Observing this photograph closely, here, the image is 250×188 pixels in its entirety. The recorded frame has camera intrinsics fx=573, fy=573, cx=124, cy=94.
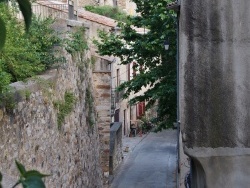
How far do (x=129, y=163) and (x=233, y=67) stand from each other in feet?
67.0

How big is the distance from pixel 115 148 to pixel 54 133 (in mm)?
11718

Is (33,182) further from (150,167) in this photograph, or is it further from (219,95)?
(150,167)

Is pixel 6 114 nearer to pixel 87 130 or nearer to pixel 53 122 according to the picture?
pixel 53 122

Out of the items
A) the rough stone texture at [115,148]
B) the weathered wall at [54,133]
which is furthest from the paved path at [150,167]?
the weathered wall at [54,133]

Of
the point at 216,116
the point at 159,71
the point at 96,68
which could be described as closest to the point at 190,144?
the point at 216,116

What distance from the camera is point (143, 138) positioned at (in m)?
33.2

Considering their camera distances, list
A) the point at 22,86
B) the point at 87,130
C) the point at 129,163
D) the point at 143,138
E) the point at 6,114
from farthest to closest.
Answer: the point at 143,138
the point at 129,163
the point at 87,130
the point at 22,86
the point at 6,114

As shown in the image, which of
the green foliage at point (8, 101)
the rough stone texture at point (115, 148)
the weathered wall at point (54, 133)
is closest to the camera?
the green foliage at point (8, 101)

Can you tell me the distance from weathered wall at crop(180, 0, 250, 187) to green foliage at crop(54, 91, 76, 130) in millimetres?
6662

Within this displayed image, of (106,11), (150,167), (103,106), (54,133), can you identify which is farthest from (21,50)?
(106,11)

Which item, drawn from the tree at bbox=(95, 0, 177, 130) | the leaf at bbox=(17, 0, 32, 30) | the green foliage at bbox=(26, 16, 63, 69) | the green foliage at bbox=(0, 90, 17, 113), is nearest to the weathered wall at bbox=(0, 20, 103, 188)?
the green foliage at bbox=(0, 90, 17, 113)

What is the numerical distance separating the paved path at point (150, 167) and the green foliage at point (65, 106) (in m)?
7.66

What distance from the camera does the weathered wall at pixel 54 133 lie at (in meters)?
7.60

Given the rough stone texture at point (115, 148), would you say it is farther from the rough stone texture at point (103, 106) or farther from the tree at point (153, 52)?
the tree at point (153, 52)
